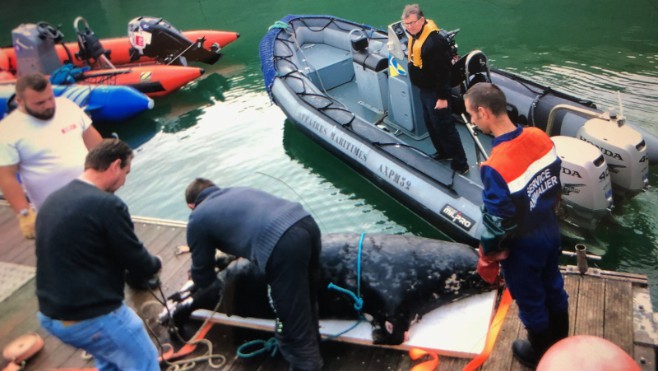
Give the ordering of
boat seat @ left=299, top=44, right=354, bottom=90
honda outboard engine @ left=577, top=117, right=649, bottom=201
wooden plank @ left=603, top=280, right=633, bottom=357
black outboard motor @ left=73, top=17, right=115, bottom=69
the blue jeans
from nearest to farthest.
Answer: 1. the blue jeans
2. wooden plank @ left=603, top=280, right=633, bottom=357
3. honda outboard engine @ left=577, top=117, right=649, bottom=201
4. boat seat @ left=299, top=44, right=354, bottom=90
5. black outboard motor @ left=73, top=17, right=115, bottom=69

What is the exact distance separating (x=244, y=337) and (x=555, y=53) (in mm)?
7193

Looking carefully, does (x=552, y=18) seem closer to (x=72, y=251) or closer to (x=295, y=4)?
(x=295, y=4)

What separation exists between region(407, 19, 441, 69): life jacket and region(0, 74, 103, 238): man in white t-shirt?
2579mm

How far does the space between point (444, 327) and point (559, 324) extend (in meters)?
0.62

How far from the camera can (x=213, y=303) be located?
3.07 meters

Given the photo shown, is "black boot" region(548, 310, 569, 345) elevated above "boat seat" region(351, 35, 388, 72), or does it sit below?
below

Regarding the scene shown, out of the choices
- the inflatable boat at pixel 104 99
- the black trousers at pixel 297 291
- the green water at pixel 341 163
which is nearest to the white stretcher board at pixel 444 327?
the black trousers at pixel 297 291

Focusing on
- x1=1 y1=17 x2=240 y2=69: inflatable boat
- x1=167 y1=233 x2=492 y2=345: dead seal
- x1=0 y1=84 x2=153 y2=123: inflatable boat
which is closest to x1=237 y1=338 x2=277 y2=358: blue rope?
x1=167 y1=233 x2=492 y2=345: dead seal

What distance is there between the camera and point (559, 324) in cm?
242

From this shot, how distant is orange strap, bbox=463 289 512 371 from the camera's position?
255 cm

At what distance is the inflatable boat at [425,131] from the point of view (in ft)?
12.4

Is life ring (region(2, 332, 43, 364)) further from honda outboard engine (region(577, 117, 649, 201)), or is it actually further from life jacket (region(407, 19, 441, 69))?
honda outboard engine (region(577, 117, 649, 201))

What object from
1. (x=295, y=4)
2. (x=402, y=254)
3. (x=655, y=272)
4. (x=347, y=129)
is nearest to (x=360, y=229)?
(x=347, y=129)

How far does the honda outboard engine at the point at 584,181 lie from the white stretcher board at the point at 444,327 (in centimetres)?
130
